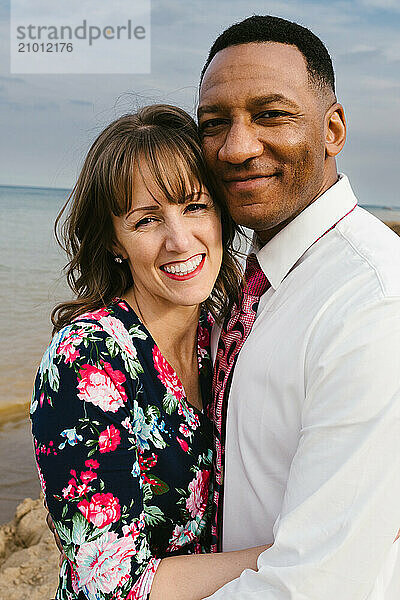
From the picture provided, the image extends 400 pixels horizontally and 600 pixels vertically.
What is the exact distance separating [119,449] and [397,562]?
2.25ft

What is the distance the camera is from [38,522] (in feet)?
13.8

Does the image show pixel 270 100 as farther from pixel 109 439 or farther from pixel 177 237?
pixel 109 439

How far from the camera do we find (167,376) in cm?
195

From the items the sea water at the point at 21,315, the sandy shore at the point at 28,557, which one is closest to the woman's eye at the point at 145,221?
the sea water at the point at 21,315

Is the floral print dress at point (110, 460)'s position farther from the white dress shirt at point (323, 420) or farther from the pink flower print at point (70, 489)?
the white dress shirt at point (323, 420)

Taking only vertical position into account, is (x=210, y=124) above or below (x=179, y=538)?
above

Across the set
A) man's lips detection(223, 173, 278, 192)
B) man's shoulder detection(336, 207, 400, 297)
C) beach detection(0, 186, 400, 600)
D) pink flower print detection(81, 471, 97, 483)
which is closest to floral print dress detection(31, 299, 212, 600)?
pink flower print detection(81, 471, 97, 483)

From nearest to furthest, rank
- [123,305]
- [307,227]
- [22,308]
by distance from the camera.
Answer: [307,227], [123,305], [22,308]

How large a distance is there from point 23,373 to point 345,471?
649 cm

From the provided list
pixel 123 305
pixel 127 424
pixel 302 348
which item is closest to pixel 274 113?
pixel 302 348

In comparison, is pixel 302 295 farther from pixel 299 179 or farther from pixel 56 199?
pixel 56 199

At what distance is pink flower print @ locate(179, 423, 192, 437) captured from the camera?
1910mm

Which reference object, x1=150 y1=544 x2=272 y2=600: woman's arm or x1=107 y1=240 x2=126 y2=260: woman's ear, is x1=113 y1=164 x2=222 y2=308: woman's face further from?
x1=150 y1=544 x2=272 y2=600: woman's arm

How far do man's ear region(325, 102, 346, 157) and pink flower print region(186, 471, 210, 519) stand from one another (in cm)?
91
